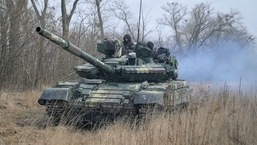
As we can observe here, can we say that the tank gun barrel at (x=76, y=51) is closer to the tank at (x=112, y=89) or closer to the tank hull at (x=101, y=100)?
the tank at (x=112, y=89)

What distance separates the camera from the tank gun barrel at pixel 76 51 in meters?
9.06

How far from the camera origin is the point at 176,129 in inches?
270

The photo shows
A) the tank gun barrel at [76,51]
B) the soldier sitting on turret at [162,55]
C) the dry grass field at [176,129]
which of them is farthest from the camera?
the soldier sitting on turret at [162,55]

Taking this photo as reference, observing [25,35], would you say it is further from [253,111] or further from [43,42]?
[253,111]

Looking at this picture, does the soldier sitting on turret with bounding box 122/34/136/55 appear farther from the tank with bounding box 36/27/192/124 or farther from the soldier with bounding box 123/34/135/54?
the tank with bounding box 36/27/192/124

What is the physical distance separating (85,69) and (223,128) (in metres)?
4.77

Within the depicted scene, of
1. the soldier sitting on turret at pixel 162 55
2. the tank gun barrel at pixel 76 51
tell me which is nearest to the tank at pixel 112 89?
the tank gun barrel at pixel 76 51

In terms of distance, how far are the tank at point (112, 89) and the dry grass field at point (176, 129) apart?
1.41ft

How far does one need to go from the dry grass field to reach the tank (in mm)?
430

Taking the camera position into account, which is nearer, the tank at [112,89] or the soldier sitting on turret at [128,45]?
the tank at [112,89]

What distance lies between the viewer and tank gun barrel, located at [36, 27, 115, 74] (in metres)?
9.06

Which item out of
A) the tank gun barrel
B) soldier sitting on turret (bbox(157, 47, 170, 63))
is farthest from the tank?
soldier sitting on turret (bbox(157, 47, 170, 63))

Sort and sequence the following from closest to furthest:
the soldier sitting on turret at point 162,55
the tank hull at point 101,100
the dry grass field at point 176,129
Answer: the dry grass field at point 176,129, the tank hull at point 101,100, the soldier sitting on turret at point 162,55

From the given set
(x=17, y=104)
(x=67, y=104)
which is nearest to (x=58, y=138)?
(x=67, y=104)
